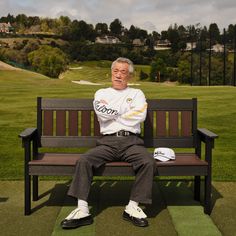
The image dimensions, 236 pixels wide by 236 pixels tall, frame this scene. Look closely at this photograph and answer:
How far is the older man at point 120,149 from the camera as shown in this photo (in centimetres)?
450

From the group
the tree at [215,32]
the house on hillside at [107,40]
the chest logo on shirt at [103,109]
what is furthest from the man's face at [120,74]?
the house on hillside at [107,40]

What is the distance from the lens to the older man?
4.50 metres

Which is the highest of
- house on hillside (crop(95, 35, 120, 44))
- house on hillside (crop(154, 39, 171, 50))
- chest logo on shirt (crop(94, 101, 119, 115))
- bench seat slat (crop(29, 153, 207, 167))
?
house on hillside (crop(95, 35, 120, 44))

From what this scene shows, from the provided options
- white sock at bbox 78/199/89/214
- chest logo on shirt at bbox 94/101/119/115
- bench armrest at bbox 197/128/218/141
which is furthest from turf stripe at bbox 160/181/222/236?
chest logo on shirt at bbox 94/101/119/115

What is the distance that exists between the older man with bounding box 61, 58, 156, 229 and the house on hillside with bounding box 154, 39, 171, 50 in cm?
16198

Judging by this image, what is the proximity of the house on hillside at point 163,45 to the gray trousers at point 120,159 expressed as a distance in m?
162

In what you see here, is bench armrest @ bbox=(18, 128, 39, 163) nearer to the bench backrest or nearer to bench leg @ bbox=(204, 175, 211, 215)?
the bench backrest

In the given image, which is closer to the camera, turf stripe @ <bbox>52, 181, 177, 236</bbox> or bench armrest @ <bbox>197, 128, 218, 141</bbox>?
turf stripe @ <bbox>52, 181, 177, 236</bbox>

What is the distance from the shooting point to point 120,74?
5.16 m

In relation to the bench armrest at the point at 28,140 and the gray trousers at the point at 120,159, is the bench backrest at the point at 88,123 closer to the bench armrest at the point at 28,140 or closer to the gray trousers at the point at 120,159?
the bench armrest at the point at 28,140

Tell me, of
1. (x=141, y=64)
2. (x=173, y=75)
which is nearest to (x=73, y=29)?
(x=141, y=64)

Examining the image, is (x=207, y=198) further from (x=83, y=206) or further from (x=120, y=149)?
(x=83, y=206)

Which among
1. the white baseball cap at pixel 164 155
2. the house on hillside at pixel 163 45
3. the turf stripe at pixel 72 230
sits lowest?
the turf stripe at pixel 72 230

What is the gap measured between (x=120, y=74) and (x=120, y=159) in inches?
37.8
